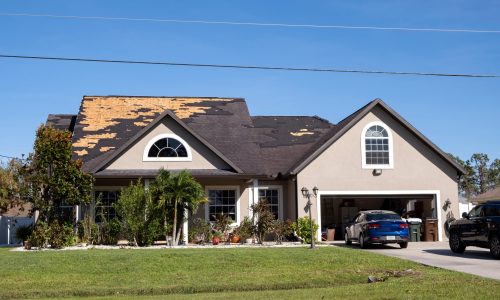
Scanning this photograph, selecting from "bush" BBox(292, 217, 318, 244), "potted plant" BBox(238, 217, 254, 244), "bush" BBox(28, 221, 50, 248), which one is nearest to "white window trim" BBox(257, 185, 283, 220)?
"bush" BBox(292, 217, 318, 244)

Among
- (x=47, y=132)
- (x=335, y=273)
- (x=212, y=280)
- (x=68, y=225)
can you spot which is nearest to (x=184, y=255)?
(x=212, y=280)

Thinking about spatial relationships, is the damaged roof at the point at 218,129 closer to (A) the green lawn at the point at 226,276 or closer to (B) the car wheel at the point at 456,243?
(B) the car wheel at the point at 456,243

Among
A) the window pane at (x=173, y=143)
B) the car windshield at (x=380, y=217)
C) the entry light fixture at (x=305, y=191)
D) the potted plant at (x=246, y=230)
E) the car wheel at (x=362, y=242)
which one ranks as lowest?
the car wheel at (x=362, y=242)

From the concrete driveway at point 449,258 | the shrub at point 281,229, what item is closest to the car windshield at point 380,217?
the concrete driveway at point 449,258

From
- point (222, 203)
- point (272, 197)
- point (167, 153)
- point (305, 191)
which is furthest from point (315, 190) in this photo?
point (167, 153)

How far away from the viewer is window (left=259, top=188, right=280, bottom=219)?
28.5m

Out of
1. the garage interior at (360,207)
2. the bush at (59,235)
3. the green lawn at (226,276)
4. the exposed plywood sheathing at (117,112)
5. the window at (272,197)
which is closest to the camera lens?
the green lawn at (226,276)

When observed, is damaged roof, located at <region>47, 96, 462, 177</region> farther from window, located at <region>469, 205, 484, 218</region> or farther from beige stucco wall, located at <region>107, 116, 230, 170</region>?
window, located at <region>469, 205, 484, 218</region>

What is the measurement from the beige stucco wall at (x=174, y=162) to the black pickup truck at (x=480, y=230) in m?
9.98

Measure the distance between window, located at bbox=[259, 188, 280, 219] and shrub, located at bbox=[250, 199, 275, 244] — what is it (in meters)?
3.09

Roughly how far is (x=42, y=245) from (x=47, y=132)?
4.25 meters

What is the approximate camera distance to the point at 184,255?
18719 millimetres

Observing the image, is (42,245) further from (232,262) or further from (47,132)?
(232,262)

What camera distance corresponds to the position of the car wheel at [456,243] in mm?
20234
